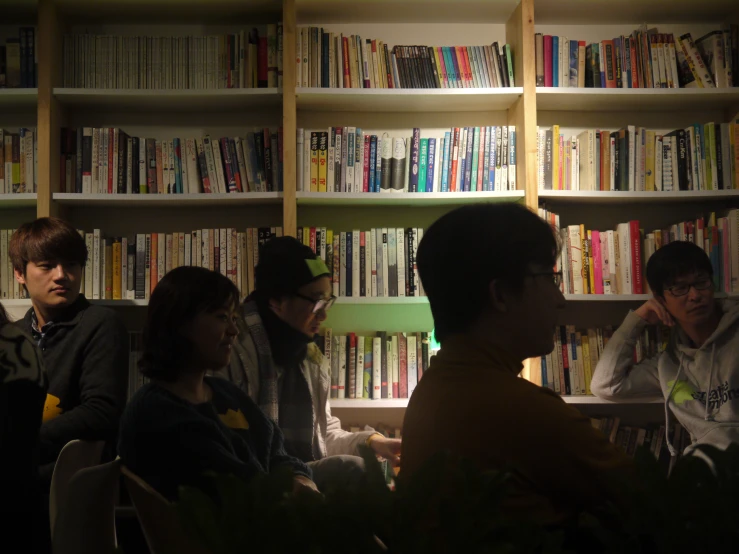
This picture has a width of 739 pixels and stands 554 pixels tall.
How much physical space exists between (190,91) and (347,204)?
0.84m

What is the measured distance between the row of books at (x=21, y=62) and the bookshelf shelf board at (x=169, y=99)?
0.16m

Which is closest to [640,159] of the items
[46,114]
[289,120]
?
[289,120]

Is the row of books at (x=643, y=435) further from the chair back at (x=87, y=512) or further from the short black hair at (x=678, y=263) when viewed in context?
the chair back at (x=87, y=512)

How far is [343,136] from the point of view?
3.13 metres

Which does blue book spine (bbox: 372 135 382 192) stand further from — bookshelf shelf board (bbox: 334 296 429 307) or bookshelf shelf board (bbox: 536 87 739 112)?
bookshelf shelf board (bbox: 536 87 739 112)

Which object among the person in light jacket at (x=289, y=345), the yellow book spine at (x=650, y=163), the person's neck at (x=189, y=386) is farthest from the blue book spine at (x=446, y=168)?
the person's neck at (x=189, y=386)

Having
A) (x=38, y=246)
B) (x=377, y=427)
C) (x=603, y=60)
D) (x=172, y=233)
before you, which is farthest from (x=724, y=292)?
(x=38, y=246)

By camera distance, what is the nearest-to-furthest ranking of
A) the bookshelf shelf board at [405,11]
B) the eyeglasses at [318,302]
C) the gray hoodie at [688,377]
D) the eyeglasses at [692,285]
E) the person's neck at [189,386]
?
1. the person's neck at [189,386]
2. the eyeglasses at [318,302]
3. the gray hoodie at [688,377]
4. the eyeglasses at [692,285]
5. the bookshelf shelf board at [405,11]

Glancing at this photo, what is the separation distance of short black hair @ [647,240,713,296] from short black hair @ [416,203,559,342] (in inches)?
65.5

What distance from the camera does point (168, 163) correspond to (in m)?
3.15

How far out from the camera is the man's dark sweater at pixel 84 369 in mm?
2262

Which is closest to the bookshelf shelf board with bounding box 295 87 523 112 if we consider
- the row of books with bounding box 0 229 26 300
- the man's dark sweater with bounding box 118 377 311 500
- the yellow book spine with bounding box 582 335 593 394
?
the yellow book spine with bounding box 582 335 593 394

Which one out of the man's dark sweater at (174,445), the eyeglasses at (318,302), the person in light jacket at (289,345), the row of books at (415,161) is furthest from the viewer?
the row of books at (415,161)

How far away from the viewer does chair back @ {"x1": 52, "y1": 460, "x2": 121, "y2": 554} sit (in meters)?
1.07
